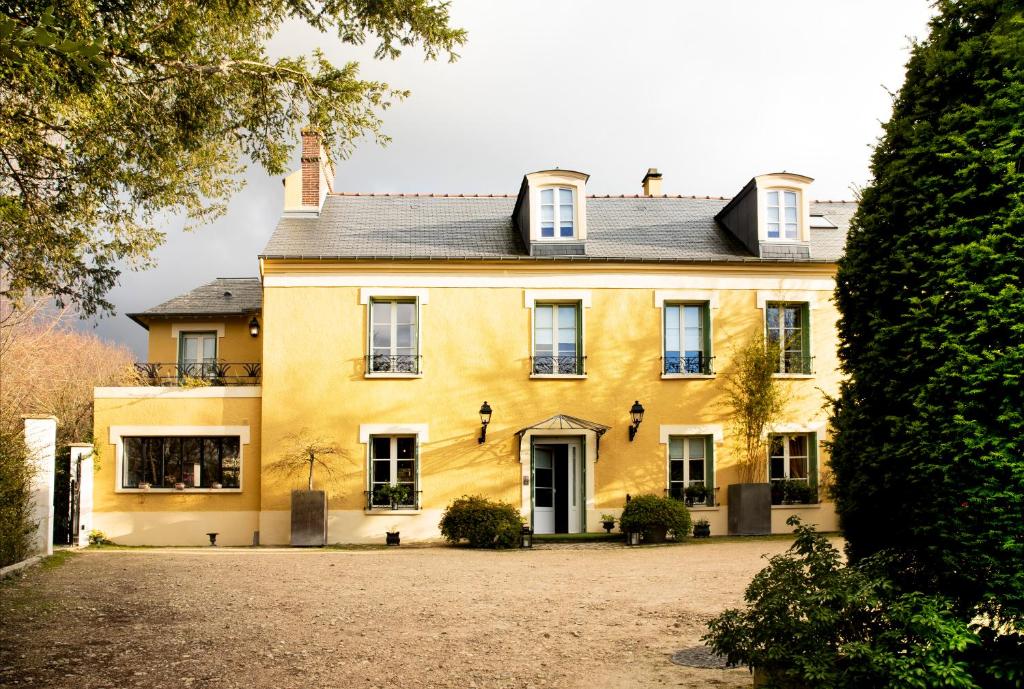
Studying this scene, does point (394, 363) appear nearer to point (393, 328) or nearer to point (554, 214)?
point (393, 328)

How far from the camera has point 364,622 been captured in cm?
843

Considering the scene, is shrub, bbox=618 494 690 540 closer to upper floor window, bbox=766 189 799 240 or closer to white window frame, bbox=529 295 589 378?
white window frame, bbox=529 295 589 378

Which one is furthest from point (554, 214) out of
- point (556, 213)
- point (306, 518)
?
point (306, 518)

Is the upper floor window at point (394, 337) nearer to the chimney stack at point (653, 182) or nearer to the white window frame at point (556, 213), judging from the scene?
the white window frame at point (556, 213)

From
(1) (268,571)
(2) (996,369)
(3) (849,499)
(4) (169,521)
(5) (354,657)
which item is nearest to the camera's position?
(2) (996,369)

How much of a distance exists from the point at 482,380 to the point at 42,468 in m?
8.49

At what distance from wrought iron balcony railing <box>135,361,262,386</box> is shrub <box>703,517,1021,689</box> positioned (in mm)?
Result: 16122

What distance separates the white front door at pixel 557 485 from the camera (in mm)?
18484

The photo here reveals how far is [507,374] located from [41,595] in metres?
10.4

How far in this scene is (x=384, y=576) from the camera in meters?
12.2

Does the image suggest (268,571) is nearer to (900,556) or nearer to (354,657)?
(354,657)

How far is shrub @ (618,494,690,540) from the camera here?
16.6 m

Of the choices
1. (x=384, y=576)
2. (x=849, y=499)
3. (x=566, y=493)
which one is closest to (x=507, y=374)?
(x=566, y=493)

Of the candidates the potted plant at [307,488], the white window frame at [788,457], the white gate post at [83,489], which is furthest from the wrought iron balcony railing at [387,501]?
the white window frame at [788,457]
